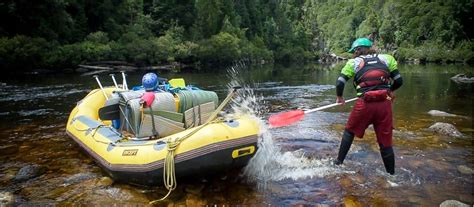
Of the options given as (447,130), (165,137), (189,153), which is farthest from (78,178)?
(447,130)

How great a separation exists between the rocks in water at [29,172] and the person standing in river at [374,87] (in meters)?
5.17

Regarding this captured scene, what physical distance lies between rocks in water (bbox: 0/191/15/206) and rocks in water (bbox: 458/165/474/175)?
6.78 meters

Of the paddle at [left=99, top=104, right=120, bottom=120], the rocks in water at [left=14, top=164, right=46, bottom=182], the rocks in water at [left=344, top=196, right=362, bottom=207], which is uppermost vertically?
the paddle at [left=99, top=104, right=120, bottom=120]

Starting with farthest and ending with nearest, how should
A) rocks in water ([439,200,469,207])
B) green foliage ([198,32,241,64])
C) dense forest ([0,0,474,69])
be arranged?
green foliage ([198,32,241,64])
dense forest ([0,0,474,69])
rocks in water ([439,200,469,207])

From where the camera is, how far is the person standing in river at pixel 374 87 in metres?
5.57

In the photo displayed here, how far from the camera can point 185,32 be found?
54.0 metres

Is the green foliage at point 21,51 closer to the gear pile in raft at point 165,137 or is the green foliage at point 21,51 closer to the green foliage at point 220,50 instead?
the green foliage at point 220,50

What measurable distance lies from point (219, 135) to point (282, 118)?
1587 mm

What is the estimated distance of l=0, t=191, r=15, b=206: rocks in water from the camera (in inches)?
203

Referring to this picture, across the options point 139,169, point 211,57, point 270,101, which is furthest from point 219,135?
point 211,57

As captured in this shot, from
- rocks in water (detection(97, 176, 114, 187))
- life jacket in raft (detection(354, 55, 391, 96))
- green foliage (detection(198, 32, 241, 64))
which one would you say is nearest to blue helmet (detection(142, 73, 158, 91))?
rocks in water (detection(97, 176, 114, 187))

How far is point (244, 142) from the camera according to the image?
18.3 feet

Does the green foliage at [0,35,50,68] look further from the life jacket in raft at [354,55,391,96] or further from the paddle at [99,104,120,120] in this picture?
the life jacket in raft at [354,55,391,96]

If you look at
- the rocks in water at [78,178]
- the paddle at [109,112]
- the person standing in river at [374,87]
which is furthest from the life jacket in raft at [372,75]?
the rocks in water at [78,178]
